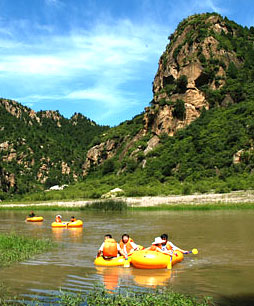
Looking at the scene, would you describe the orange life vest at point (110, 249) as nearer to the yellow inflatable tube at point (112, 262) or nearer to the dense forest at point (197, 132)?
the yellow inflatable tube at point (112, 262)

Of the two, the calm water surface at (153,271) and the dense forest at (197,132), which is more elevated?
the dense forest at (197,132)

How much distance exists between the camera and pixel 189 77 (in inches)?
2987

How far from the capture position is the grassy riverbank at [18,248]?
16422mm

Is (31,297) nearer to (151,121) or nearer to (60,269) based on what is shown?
(60,269)

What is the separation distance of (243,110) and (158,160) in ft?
52.1

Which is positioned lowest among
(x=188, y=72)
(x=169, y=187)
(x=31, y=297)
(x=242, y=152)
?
(x=31, y=297)

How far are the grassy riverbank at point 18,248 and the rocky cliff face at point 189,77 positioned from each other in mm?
52952

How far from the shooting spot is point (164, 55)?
91500 mm

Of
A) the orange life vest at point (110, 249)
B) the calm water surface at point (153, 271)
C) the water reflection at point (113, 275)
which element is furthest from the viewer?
the orange life vest at point (110, 249)

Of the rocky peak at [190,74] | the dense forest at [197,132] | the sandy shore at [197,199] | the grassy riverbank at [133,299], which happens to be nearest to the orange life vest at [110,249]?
the grassy riverbank at [133,299]

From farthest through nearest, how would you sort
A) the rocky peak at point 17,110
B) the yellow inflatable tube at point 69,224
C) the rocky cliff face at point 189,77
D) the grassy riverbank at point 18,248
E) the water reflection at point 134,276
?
the rocky peak at point 17,110 → the rocky cliff face at point 189,77 → the yellow inflatable tube at point 69,224 → the grassy riverbank at point 18,248 → the water reflection at point 134,276

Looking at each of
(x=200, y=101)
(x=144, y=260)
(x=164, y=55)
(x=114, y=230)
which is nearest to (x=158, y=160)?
(x=200, y=101)

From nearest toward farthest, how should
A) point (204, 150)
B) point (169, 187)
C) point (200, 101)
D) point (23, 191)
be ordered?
point (169, 187) → point (204, 150) → point (200, 101) → point (23, 191)

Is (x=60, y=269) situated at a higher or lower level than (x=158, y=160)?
lower
